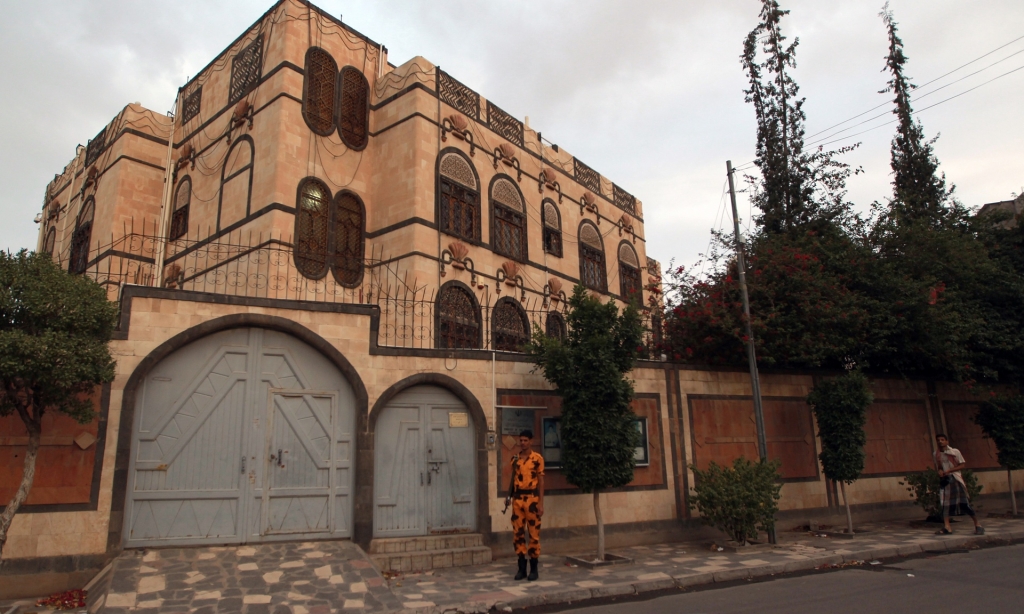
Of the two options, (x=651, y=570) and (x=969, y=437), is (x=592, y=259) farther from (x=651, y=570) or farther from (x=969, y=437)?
(x=651, y=570)

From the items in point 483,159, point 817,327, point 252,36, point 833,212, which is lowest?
point 817,327

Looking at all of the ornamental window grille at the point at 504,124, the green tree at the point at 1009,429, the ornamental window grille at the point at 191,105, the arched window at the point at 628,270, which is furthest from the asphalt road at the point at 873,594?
the ornamental window grille at the point at 191,105

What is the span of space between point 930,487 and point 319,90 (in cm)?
1621

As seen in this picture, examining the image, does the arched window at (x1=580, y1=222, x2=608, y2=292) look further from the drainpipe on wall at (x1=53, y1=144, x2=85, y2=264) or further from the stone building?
the drainpipe on wall at (x1=53, y1=144, x2=85, y2=264)

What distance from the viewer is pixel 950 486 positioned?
1167 centimetres

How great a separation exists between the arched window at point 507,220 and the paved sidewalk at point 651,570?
32.0 feet

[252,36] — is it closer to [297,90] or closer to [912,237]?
[297,90]

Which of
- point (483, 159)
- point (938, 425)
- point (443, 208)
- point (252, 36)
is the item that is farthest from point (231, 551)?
point (938, 425)

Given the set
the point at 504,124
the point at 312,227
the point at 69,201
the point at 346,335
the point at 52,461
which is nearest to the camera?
the point at 52,461

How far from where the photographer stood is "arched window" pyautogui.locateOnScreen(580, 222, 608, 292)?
2162 centimetres

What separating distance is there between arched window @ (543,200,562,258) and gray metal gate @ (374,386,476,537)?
10.8 meters

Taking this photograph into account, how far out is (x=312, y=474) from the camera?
8.64m

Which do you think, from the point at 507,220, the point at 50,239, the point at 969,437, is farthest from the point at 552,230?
the point at 50,239

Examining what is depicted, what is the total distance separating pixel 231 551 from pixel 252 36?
14.1 m
